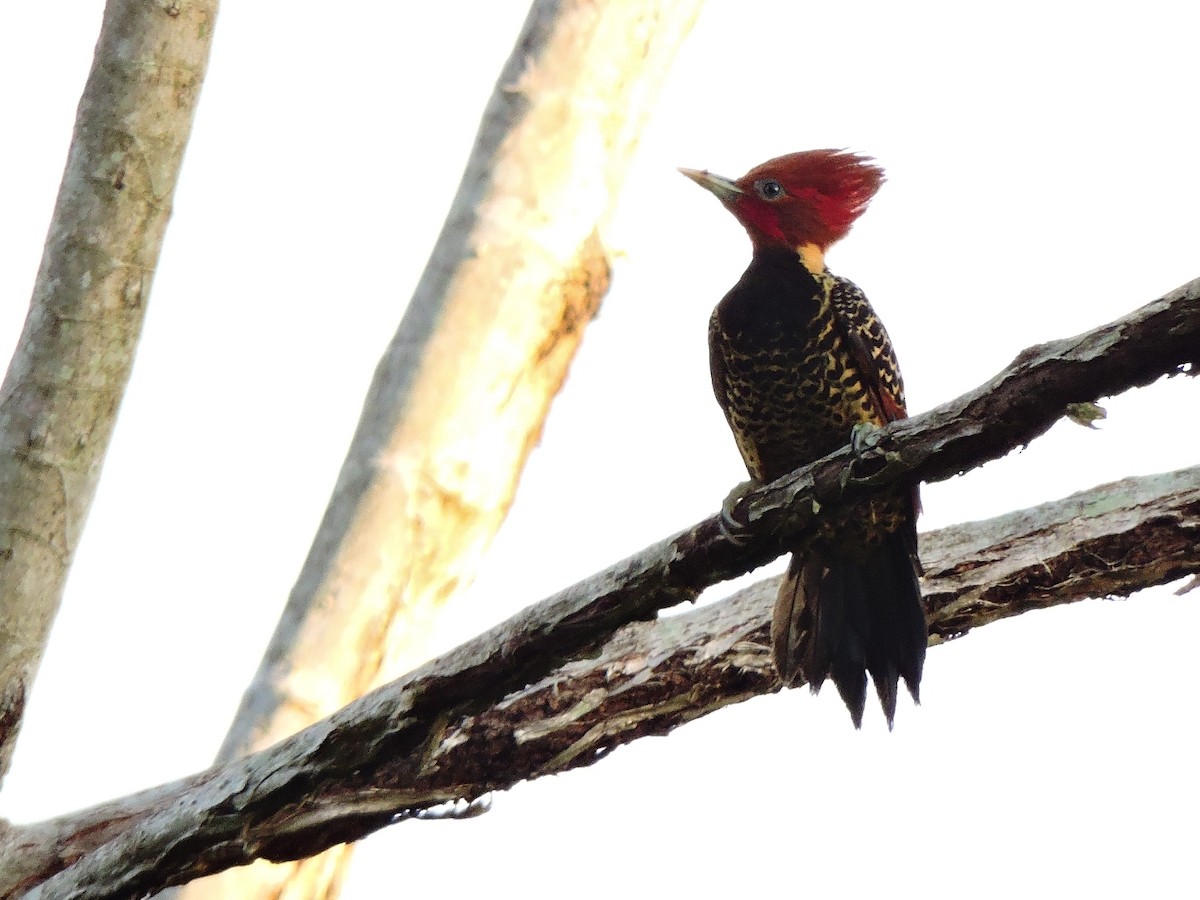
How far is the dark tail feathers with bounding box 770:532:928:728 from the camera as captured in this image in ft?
10.1

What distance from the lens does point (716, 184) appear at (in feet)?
12.8

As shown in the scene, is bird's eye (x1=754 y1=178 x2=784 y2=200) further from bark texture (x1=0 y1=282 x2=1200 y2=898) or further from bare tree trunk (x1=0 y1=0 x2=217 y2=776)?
bare tree trunk (x1=0 y1=0 x2=217 y2=776)

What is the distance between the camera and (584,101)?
14.6ft

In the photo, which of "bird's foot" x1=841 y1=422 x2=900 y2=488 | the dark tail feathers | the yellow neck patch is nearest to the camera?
"bird's foot" x1=841 y1=422 x2=900 y2=488

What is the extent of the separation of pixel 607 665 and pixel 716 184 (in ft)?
5.18

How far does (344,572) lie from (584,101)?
1.78m

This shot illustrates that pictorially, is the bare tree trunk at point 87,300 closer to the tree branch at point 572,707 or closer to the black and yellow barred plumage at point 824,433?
the tree branch at point 572,707

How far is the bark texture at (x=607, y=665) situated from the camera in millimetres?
2375

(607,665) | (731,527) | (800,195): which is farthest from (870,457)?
(800,195)

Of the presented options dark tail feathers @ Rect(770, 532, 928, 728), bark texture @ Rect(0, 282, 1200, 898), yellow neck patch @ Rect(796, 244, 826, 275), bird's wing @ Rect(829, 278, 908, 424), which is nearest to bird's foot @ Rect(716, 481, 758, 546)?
bark texture @ Rect(0, 282, 1200, 898)

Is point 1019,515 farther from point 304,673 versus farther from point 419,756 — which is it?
point 304,673

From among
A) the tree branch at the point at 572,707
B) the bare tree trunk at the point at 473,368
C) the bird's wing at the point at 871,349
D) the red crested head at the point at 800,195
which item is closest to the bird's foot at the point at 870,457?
the tree branch at the point at 572,707

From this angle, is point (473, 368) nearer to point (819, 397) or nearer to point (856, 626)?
point (819, 397)

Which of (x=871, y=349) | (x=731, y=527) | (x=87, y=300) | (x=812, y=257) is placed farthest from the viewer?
(x=812, y=257)
